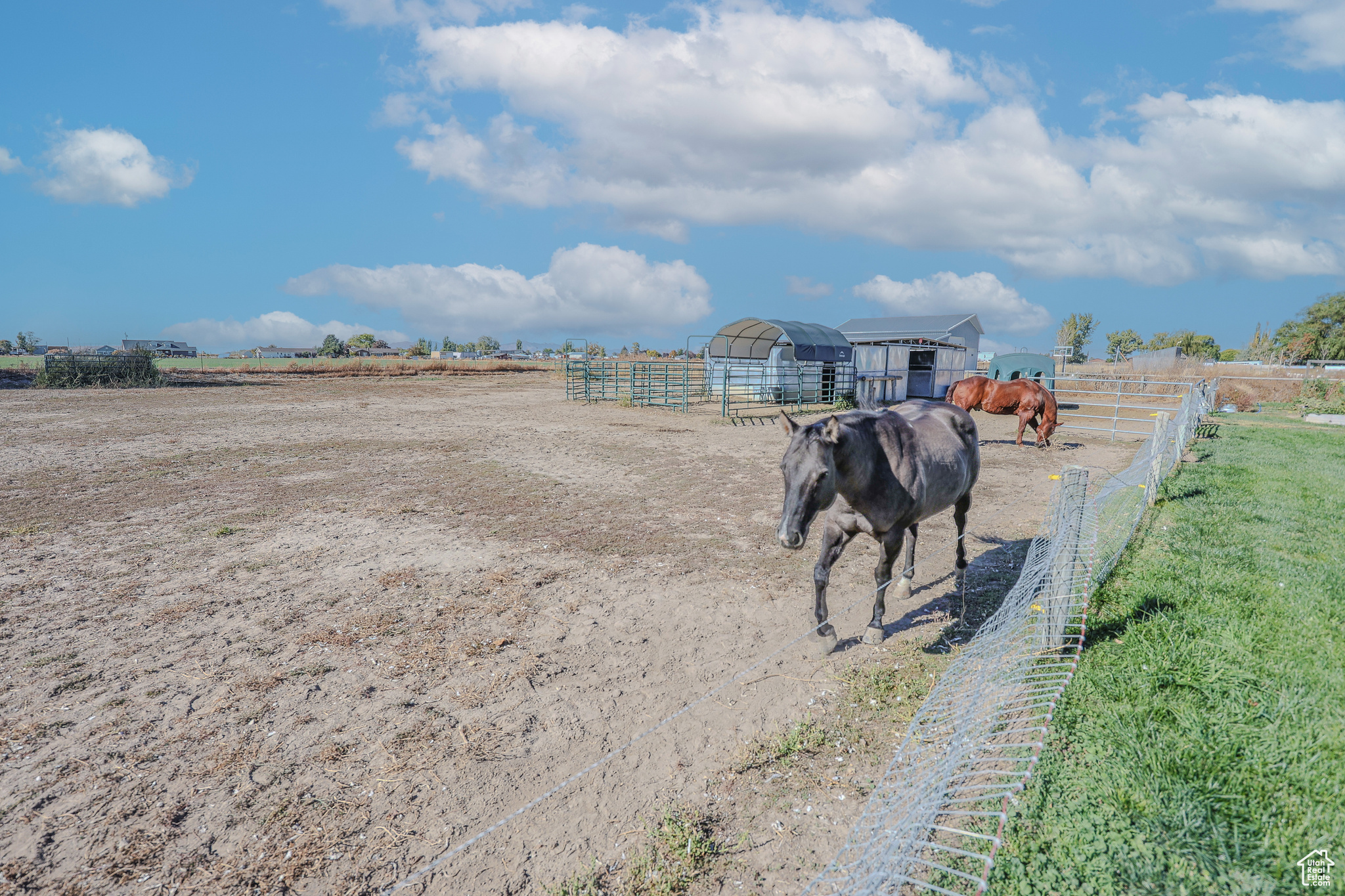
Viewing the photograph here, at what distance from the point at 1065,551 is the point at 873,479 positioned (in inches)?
52.3

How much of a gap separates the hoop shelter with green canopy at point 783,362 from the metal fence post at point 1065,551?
59.4 feet

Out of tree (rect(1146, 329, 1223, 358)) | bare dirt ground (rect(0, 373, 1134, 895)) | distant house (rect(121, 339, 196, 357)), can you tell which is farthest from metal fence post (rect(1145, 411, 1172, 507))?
distant house (rect(121, 339, 196, 357))

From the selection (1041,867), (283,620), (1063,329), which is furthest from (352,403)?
(1063,329)

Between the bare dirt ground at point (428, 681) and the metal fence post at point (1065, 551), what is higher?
the metal fence post at point (1065, 551)

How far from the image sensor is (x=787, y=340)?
83.7 feet

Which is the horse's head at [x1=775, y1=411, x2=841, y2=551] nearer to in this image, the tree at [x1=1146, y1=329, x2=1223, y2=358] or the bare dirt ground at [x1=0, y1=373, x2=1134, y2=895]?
the bare dirt ground at [x1=0, y1=373, x2=1134, y2=895]

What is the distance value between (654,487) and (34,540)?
7815mm

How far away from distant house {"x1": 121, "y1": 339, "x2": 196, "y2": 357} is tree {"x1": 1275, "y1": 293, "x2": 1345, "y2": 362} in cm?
9978

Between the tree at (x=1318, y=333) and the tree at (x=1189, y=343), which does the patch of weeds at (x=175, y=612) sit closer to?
the tree at (x=1318, y=333)

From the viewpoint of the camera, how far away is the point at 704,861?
8.86ft

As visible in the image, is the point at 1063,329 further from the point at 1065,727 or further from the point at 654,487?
the point at 1065,727

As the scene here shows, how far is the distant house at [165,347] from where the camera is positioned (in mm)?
64250

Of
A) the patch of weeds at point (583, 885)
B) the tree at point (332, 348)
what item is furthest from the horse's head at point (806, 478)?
the tree at point (332, 348)

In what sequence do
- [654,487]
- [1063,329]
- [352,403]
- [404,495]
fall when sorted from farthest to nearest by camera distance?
1. [1063,329]
2. [352,403]
3. [654,487]
4. [404,495]
